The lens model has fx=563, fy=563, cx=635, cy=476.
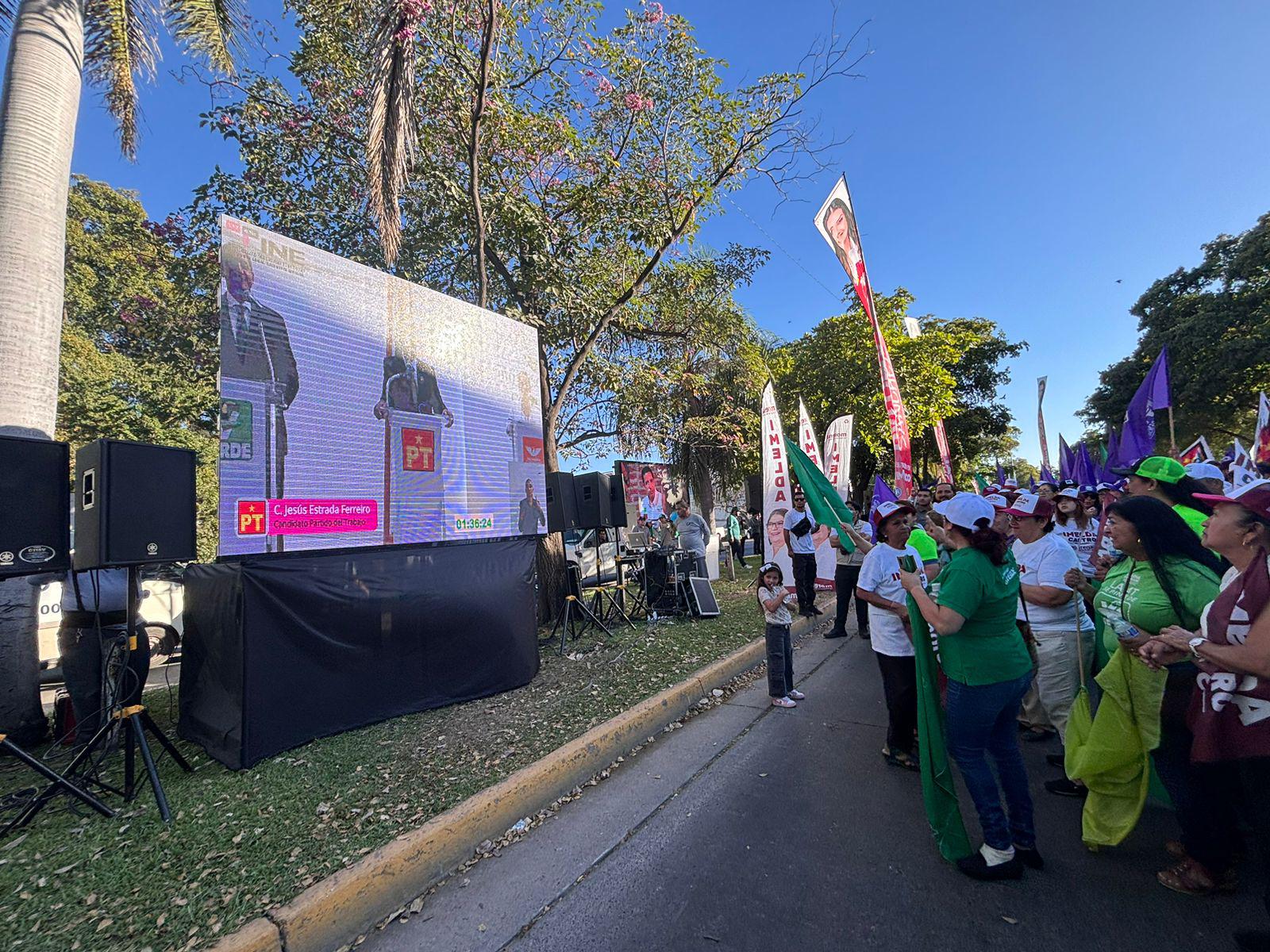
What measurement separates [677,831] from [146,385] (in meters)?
17.2

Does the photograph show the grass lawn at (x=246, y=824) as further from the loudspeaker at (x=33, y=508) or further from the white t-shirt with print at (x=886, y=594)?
the white t-shirt with print at (x=886, y=594)

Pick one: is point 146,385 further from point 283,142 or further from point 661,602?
point 661,602

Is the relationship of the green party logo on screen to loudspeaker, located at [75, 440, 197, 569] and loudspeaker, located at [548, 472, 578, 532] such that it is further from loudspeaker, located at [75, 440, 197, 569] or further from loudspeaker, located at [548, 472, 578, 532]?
loudspeaker, located at [548, 472, 578, 532]

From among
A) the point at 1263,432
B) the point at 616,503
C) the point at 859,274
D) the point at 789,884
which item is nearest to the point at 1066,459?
the point at 1263,432

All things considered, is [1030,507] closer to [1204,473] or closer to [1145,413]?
[1204,473]

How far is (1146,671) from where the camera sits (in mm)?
2666

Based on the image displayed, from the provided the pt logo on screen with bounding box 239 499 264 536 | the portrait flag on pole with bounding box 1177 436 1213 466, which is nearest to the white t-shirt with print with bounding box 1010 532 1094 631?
the pt logo on screen with bounding box 239 499 264 536

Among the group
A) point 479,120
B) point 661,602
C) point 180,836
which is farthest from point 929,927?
point 479,120

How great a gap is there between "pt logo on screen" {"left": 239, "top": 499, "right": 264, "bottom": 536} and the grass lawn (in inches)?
67.1

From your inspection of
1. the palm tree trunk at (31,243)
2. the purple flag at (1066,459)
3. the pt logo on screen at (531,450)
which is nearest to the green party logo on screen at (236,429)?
the palm tree trunk at (31,243)

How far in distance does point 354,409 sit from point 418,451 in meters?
0.71

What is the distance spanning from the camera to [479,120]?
7.46 m

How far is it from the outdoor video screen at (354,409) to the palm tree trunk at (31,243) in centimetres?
225

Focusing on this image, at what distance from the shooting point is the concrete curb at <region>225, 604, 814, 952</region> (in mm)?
2387
